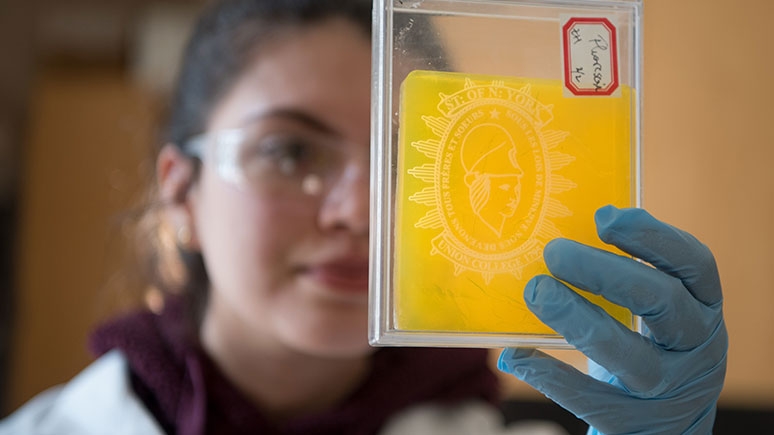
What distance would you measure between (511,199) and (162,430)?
87 centimetres

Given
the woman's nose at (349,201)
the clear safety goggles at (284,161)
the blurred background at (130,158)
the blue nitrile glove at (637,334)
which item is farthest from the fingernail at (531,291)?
the blurred background at (130,158)

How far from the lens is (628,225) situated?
0.61 m

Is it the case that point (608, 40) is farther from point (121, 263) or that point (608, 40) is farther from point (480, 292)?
point (121, 263)

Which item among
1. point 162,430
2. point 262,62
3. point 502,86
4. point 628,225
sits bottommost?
point 162,430

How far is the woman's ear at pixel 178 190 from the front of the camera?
49.2 inches

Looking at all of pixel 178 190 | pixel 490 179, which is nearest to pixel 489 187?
pixel 490 179

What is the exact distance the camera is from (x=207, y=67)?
1.28m

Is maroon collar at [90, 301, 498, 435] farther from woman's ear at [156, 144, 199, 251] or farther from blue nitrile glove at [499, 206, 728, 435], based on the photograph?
blue nitrile glove at [499, 206, 728, 435]

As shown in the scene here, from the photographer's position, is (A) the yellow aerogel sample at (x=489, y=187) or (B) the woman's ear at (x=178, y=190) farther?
(B) the woman's ear at (x=178, y=190)

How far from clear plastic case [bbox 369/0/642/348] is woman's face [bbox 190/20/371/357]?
405mm

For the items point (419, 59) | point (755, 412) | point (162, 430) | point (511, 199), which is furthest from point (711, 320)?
point (755, 412)

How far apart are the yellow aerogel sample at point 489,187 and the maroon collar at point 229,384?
Answer: 696mm

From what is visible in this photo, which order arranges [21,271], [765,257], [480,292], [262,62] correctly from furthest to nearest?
[21,271] < [765,257] < [262,62] < [480,292]

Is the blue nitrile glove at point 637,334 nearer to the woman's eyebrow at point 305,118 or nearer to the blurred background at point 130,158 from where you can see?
the woman's eyebrow at point 305,118
